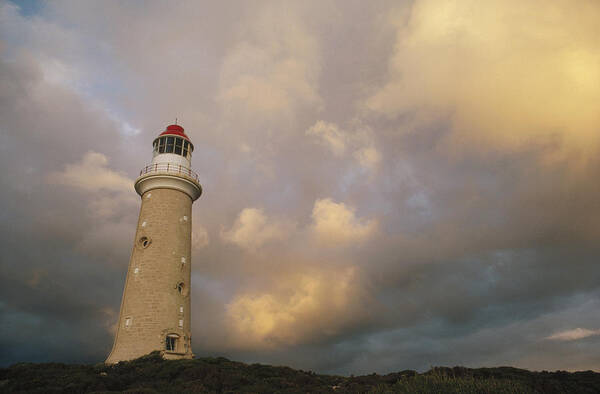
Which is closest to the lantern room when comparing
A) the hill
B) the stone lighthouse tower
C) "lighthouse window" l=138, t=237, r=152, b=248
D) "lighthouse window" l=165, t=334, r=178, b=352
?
the stone lighthouse tower

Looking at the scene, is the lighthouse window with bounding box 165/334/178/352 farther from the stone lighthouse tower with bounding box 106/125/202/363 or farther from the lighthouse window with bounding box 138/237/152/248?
the lighthouse window with bounding box 138/237/152/248

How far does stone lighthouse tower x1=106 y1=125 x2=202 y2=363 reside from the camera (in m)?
30.7

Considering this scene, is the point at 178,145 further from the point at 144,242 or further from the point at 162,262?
the point at 162,262

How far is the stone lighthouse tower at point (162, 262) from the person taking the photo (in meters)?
30.7

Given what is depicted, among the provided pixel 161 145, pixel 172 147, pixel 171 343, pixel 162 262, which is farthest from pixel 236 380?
pixel 161 145

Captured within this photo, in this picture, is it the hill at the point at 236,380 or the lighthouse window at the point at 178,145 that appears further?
the lighthouse window at the point at 178,145

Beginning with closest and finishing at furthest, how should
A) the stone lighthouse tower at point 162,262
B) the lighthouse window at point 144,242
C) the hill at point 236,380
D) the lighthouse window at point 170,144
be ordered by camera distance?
1. the hill at point 236,380
2. the stone lighthouse tower at point 162,262
3. the lighthouse window at point 144,242
4. the lighthouse window at point 170,144

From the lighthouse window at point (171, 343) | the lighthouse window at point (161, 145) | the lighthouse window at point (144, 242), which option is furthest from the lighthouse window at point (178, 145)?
the lighthouse window at point (171, 343)

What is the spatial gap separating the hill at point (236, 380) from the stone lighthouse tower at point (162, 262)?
220 cm

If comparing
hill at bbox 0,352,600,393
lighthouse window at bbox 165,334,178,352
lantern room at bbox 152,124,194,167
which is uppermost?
lantern room at bbox 152,124,194,167

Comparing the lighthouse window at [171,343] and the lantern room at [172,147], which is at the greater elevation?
the lantern room at [172,147]

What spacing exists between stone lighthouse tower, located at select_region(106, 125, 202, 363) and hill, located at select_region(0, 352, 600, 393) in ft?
7.22

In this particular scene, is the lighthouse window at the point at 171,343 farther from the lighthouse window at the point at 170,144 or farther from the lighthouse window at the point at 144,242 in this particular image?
the lighthouse window at the point at 170,144

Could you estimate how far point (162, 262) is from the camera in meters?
32.9
